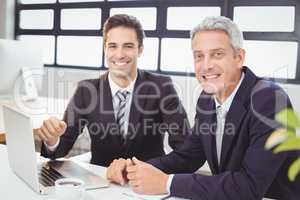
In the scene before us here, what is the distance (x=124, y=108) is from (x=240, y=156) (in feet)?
2.40

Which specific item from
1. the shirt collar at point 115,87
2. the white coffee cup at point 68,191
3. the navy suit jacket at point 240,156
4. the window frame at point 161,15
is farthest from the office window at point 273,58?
the white coffee cup at point 68,191

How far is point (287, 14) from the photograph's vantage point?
335 cm

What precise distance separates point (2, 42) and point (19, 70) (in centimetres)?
24

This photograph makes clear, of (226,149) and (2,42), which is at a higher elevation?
(2,42)

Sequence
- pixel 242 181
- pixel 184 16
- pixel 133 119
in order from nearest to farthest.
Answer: pixel 242 181, pixel 133 119, pixel 184 16

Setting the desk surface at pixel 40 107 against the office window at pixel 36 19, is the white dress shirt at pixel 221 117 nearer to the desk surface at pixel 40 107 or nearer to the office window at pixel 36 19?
the desk surface at pixel 40 107

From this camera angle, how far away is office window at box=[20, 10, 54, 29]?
16.7ft

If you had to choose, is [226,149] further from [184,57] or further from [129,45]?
[184,57]

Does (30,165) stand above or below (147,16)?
below

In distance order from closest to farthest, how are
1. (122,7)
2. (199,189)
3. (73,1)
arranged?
(199,189) → (122,7) → (73,1)

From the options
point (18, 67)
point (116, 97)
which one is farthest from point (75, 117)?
point (18, 67)

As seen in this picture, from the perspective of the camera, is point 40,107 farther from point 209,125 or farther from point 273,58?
point 273,58

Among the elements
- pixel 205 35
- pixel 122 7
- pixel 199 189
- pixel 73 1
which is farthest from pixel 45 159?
pixel 73 1

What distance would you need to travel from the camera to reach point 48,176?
1.37 metres
